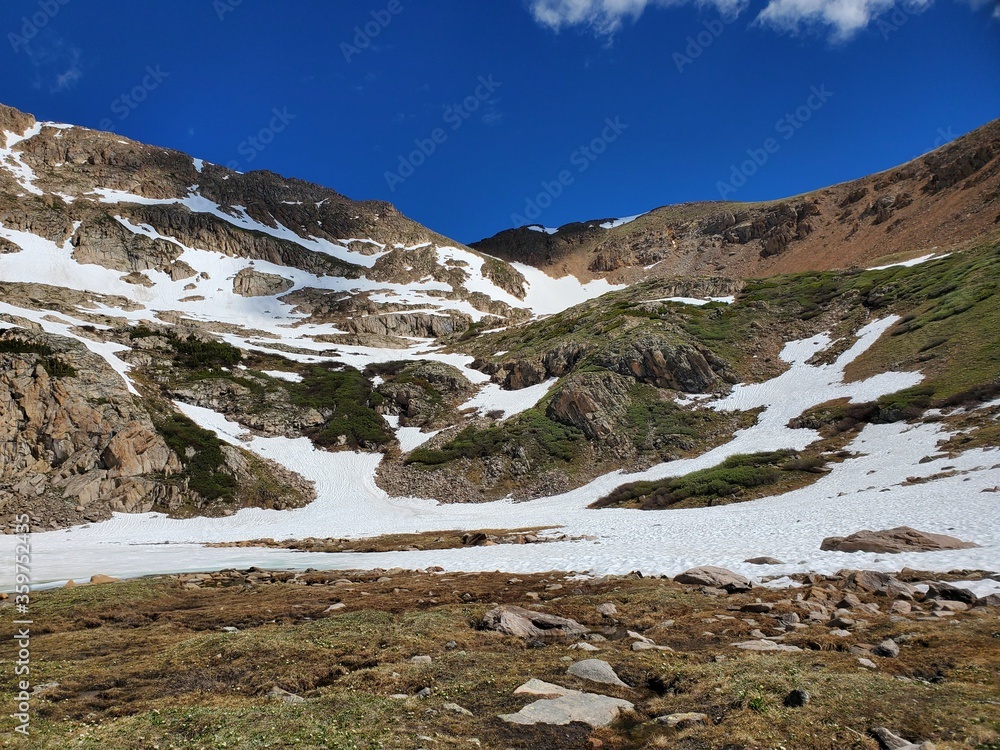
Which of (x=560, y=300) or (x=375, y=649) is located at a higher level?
(x=560, y=300)

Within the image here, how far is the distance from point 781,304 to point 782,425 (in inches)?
1354

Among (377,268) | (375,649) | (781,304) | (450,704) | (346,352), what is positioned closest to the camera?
(450,704)

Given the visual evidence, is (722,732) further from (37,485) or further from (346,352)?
(346,352)

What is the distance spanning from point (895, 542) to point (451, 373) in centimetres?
6370

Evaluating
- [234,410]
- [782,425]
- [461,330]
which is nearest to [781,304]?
[782,425]

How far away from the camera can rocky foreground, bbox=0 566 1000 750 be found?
546cm

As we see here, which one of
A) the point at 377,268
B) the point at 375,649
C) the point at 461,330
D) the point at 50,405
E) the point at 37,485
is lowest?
the point at 375,649

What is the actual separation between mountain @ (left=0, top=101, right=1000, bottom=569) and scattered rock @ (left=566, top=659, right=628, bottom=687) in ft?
50.0

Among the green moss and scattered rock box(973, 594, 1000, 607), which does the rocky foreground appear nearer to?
scattered rock box(973, 594, 1000, 607)

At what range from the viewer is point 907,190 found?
112000mm

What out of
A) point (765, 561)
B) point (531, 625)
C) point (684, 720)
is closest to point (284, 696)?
point (531, 625)

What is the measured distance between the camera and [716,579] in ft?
43.3

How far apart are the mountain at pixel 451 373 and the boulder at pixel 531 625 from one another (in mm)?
12702

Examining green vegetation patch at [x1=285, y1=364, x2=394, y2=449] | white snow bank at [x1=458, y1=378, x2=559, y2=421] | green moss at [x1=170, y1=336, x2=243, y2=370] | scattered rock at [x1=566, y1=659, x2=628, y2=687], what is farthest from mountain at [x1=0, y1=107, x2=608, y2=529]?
scattered rock at [x1=566, y1=659, x2=628, y2=687]
